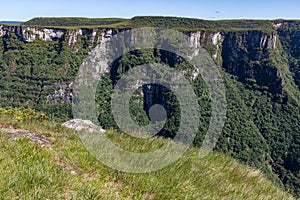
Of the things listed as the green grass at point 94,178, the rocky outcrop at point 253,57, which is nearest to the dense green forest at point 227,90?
the rocky outcrop at point 253,57

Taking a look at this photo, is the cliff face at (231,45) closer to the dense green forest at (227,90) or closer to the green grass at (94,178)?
the dense green forest at (227,90)

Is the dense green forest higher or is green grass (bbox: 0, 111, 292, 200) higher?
green grass (bbox: 0, 111, 292, 200)

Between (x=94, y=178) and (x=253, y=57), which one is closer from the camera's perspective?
(x=94, y=178)

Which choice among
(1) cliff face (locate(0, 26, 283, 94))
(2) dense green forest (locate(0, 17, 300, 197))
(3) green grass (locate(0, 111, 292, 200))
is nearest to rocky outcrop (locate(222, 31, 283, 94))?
(1) cliff face (locate(0, 26, 283, 94))

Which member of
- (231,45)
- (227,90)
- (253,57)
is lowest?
(227,90)

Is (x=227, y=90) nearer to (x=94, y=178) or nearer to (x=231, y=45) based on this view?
(x=231, y=45)

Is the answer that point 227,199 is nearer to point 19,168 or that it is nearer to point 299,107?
point 19,168

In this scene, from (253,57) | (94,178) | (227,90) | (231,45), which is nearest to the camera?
(94,178)

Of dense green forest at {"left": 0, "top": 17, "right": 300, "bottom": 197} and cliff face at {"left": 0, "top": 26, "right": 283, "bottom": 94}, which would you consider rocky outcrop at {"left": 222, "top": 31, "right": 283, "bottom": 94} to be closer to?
cliff face at {"left": 0, "top": 26, "right": 283, "bottom": 94}

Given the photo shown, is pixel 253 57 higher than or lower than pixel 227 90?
higher

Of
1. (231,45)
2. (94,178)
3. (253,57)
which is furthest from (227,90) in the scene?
(94,178)
